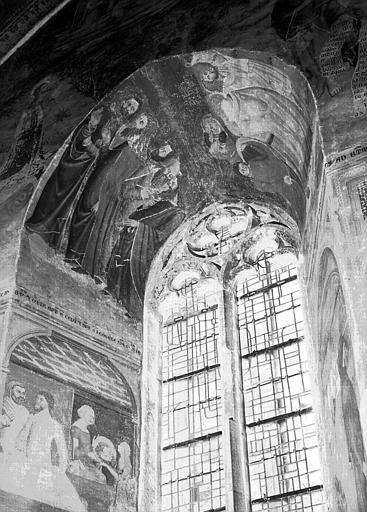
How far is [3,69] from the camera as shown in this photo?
11211mm

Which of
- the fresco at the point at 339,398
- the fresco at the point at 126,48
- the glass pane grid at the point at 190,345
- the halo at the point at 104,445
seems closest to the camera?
the fresco at the point at 339,398

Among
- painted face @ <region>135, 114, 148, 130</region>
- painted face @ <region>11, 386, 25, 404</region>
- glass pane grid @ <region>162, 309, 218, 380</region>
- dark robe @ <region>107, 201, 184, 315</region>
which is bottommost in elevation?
painted face @ <region>11, 386, 25, 404</region>

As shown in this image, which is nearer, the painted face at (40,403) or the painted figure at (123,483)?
the painted face at (40,403)

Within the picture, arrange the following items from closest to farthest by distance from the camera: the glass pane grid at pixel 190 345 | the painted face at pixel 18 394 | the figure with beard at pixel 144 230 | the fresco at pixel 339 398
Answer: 1. the fresco at pixel 339 398
2. the painted face at pixel 18 394
3. the glass pane grid at pixel 190 345
4. the figure with beard at pixel 144 230

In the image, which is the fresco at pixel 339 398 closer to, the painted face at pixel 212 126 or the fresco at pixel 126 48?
the fresco at pixel 126 48

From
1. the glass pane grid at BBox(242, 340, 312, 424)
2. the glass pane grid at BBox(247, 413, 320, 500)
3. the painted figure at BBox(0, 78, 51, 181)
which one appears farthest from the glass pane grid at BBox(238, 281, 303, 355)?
the painted figure at BBox(0, 78, 51, 181)

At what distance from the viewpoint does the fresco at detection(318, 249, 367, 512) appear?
6707 millimetres

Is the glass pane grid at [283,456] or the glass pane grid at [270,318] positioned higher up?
the glass pane grid at [270,318]

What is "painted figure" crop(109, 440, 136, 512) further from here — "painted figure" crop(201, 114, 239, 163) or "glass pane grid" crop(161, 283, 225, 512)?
"painted figure" crop(201, 114, 239, 163)

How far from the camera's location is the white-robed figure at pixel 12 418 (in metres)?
8.59

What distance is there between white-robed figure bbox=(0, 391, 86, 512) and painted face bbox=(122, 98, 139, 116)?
3.52 metres

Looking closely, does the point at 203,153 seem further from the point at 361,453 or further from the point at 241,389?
the point at 361,453

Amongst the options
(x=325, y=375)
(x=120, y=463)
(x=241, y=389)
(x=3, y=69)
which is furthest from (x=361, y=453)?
(x=3, y=69)

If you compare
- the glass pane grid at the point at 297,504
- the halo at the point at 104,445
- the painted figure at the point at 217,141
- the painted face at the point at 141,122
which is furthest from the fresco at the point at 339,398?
the painted face at the point at 141,122
